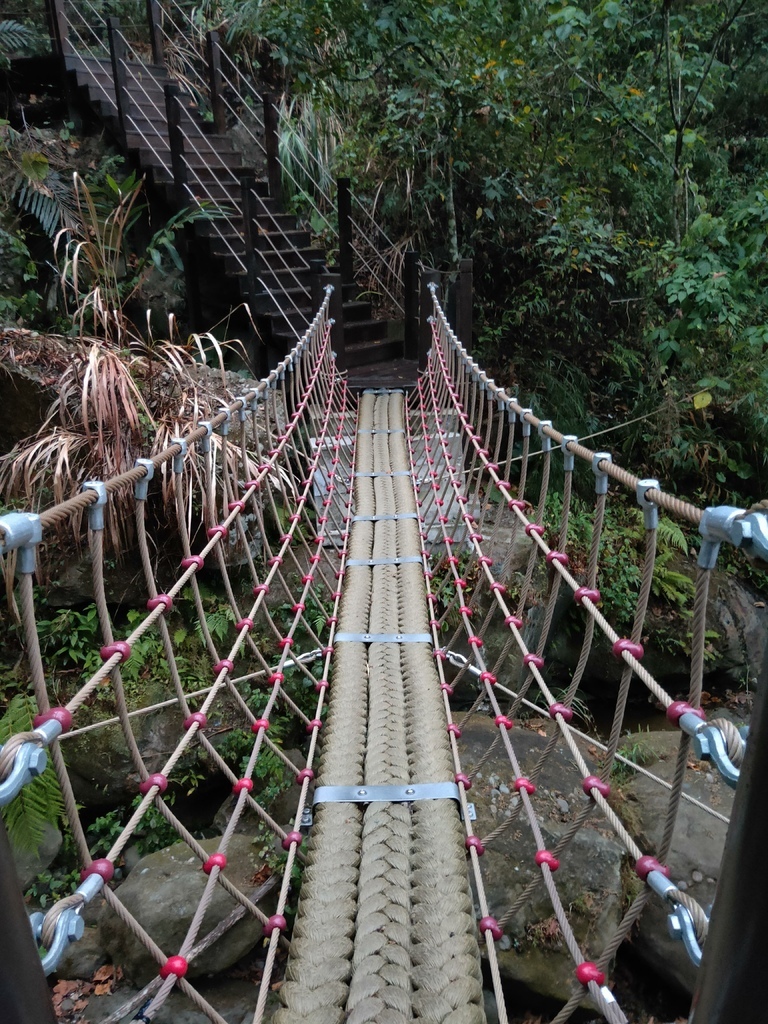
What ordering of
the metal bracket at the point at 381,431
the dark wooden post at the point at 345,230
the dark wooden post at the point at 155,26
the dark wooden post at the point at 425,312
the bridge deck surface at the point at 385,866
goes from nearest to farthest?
the bridge deck surface at the point at 385,866 < the metal bracket at the point at 381,431 < the dark wooden post at the point at 425,312 < the dark wooden post at the point at 345,230 < the dark wooden post at the point at 155,26

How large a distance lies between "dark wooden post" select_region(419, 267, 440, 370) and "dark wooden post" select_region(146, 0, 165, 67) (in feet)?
8.96

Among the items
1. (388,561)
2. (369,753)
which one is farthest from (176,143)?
(369,753)

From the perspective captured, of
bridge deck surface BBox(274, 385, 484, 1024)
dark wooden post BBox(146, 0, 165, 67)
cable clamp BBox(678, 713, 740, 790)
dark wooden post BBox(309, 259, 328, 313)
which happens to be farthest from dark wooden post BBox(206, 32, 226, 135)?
cable clamp BBox(678, 713, 740, 790)

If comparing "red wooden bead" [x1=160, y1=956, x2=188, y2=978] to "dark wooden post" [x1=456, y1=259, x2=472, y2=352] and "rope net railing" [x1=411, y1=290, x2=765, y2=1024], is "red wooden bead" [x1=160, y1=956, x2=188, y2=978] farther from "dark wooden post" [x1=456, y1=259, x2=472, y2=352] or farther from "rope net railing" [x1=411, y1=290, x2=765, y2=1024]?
"dark wooden post" [x1=456, y1=259, x2=472, y2=352]

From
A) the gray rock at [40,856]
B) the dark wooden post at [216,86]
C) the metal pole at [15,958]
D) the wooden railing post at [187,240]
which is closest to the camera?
the metal pole at [15,958]

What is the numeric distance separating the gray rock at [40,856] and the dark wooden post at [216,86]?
4.37m

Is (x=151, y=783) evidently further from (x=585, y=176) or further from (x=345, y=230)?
(x=585, y=176)

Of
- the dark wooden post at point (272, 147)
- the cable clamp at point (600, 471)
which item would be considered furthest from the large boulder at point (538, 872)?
the dark wooden post at point (272, 147)

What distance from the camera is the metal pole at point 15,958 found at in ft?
1.18

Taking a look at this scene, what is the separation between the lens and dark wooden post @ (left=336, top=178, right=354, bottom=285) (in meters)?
4.24

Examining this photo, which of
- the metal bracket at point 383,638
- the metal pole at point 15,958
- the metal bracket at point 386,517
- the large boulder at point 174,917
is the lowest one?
the large boulder at point 174,917

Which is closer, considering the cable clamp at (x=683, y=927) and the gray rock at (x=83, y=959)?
the cable clamp at (x=683, y=927)

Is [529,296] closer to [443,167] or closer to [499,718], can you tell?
[443,167]

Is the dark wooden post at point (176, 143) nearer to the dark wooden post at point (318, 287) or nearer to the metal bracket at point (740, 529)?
the dark wooden post at point (318, 287)
